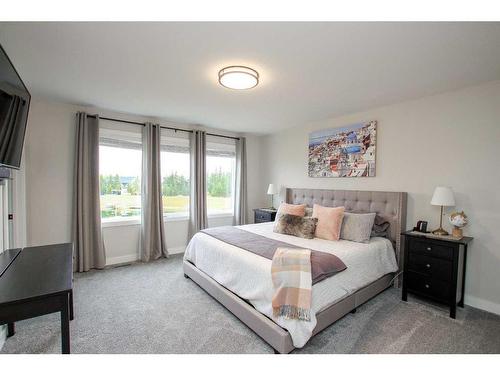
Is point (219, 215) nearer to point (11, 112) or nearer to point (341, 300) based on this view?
point (341, 300)

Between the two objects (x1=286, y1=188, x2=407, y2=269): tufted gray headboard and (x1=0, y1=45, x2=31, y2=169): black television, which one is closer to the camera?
(x1=0, y1=45, x2=31, y2=169): black television

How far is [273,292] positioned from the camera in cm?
188

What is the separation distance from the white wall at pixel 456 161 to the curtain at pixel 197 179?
264cm

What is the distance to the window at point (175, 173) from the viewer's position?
13.8 ft

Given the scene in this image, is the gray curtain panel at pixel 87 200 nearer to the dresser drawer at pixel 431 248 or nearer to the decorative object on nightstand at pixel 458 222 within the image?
the dresser drawer at pixel 431 248

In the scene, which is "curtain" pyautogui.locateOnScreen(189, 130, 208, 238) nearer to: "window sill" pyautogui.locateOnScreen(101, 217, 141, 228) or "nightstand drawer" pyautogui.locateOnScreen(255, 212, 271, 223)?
"window sill" pyautogui.locateOnScreen(101, 217, 141, 228)

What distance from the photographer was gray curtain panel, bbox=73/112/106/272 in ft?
11.1

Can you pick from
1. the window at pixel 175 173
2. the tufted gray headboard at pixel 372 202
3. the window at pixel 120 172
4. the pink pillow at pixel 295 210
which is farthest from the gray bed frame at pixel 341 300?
the window at pixel 120 172

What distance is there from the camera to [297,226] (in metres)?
3.08

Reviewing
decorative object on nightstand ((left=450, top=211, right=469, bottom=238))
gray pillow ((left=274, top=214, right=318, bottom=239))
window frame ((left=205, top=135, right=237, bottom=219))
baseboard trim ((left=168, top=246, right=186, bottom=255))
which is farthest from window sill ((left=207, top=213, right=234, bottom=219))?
decorative object on nightstand ((left=450, top=211, right=469, bottom=238))

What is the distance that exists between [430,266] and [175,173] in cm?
396

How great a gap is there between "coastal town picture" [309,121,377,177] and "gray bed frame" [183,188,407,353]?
1.09 feet

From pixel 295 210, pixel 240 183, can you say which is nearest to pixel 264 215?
pixel 240 183
